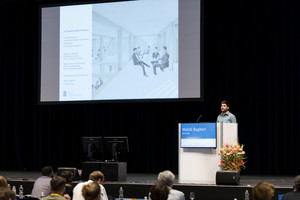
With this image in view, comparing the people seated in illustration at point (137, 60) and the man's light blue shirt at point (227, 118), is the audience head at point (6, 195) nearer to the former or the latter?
the man's light blue shirt at point (227, 118)

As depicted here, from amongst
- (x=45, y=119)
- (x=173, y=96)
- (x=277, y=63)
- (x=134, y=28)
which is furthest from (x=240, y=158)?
(x=45, y=119)

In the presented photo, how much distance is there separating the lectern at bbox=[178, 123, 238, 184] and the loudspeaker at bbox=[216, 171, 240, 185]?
38 centimetres

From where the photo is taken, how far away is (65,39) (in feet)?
31.4

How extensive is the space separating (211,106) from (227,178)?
3.18m

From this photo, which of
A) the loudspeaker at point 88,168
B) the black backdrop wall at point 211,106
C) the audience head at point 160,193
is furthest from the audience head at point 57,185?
the black backdrop wall at point 211,106

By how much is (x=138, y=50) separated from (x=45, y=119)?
2942 millimetres

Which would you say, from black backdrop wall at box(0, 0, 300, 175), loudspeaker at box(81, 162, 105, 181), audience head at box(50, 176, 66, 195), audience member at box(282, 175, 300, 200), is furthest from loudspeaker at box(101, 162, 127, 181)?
audience member at box(282, 175, 300, 200)

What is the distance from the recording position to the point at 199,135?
7.09m

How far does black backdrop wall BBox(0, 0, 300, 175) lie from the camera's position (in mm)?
9141

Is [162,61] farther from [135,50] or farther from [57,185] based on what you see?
[57,185]

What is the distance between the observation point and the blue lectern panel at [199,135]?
276 inches

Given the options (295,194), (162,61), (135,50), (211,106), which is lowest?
(295,194)

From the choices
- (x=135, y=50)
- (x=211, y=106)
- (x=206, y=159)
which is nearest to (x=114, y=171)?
(x=206, y=159)

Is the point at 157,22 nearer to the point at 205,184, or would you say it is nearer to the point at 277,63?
the point at 277,63
